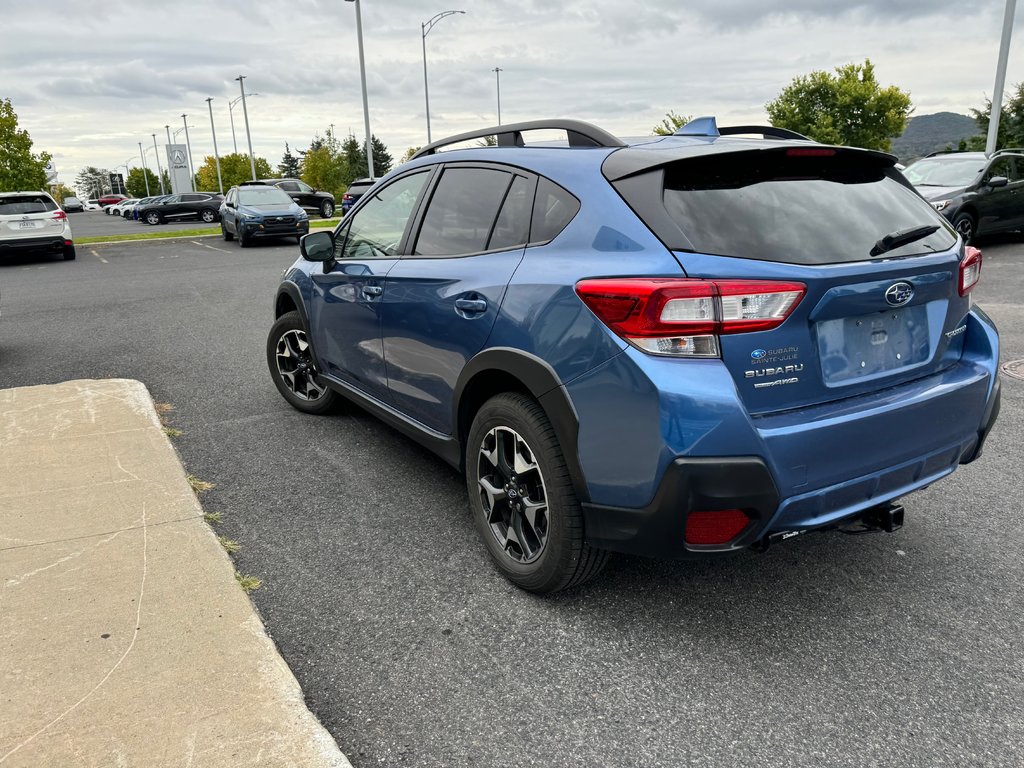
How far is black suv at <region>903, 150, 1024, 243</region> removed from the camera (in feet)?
40.8

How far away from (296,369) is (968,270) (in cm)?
400

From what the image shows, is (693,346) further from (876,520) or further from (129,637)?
(129,637)

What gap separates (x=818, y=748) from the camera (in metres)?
2.24

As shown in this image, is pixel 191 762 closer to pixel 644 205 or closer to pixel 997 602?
pixel 644 205

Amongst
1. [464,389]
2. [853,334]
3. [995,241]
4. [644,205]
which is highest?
[644,205]

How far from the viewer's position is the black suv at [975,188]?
40.8 ft

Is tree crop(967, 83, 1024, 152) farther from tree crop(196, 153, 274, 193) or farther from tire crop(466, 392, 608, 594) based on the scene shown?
tree crop(196, 153, 274, 193)

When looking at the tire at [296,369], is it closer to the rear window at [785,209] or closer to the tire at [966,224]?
the rear window at [785,209]

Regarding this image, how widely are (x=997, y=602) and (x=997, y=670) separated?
1.55 ft

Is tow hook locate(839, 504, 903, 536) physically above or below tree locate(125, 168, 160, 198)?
above

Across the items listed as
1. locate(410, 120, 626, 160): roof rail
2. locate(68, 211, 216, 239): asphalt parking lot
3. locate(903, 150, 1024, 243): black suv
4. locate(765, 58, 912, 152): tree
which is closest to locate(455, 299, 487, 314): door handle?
locate(410, 120, 626, 160): roof rail

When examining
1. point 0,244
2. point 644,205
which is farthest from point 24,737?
point 0,244

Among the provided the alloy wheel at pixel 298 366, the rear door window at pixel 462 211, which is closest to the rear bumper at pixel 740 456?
the rear door window at pixel 462 211

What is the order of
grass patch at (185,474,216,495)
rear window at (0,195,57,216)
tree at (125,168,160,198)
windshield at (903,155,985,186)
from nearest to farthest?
grass patch at (185,474,216,495), windshield at (903,155,985,186), rear window at (0,195,57,216), tree at (125,168,160,198)
